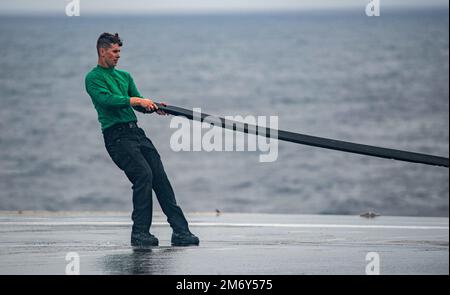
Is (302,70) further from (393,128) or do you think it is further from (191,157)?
(191,157)

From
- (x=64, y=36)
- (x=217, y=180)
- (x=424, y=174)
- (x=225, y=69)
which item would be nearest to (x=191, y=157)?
(x=217, y=180)

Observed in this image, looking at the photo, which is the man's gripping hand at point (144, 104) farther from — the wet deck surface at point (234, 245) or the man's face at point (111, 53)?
the wet deck surface at point (234, 245)

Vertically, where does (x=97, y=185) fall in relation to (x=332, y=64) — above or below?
below

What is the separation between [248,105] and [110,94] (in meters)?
76.4

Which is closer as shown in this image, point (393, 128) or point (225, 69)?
point (393, 128)

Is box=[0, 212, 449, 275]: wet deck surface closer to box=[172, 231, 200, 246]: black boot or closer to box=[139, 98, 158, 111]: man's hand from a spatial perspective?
box=[172, 231, 200, 246]: black boot

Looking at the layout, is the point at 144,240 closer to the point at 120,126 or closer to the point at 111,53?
the point at 120,126

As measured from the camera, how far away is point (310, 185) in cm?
5769

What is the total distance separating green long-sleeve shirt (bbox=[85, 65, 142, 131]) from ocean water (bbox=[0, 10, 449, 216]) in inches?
1368

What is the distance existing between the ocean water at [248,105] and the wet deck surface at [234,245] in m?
31.3

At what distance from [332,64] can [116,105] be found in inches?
4032

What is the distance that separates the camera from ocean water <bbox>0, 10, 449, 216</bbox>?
55000mm

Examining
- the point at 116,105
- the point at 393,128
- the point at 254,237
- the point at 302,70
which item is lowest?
the point at 254,237

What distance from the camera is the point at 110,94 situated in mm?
11906
